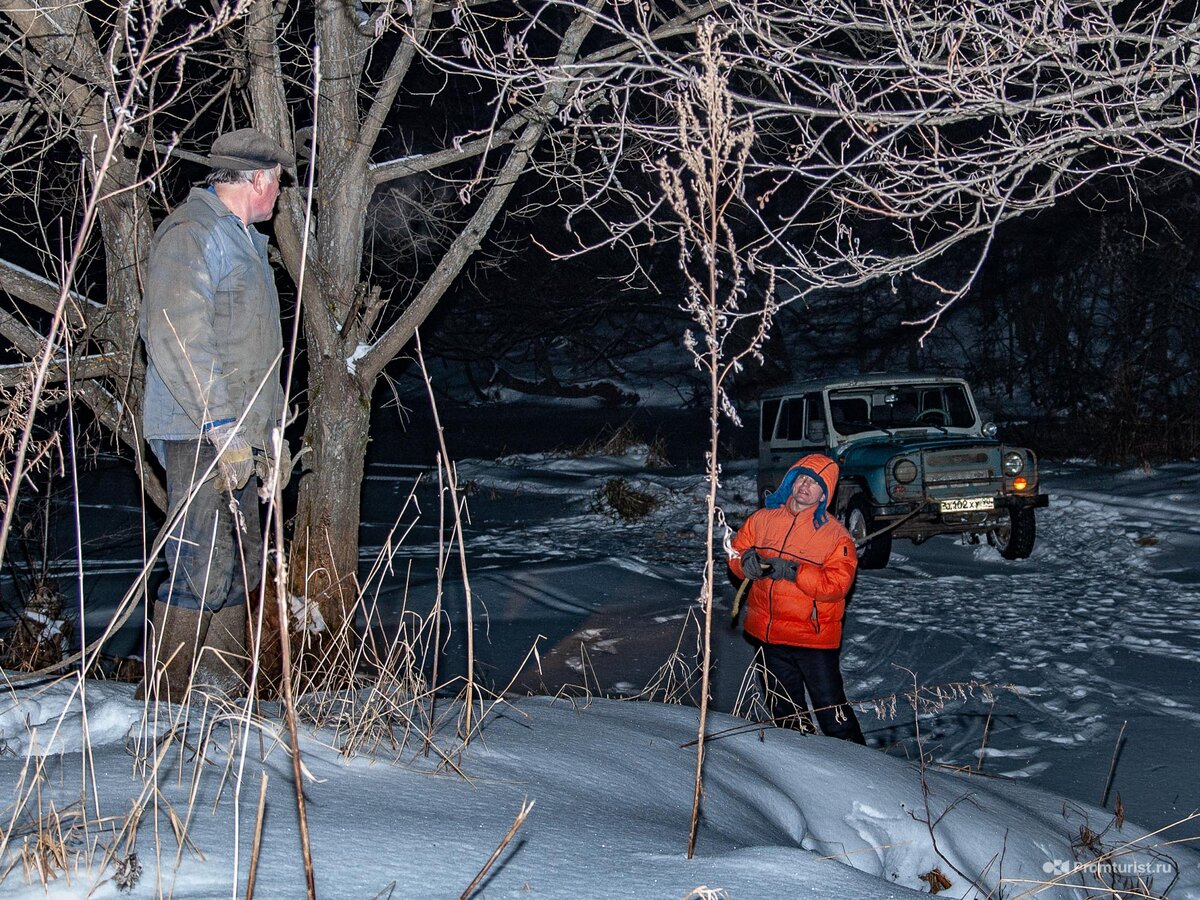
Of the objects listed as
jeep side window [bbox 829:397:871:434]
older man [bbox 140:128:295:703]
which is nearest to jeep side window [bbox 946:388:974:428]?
jeep side window [bbox 829:397:871:434]

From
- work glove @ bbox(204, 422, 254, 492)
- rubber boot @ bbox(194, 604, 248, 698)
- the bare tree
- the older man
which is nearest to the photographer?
work glove @ bbox(204, 422, 254, 492)

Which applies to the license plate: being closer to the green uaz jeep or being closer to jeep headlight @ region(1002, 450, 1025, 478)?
the green uaz jeep

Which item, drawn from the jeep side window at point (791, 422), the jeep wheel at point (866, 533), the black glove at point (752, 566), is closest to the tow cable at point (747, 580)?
the black glove at point (752, 566)

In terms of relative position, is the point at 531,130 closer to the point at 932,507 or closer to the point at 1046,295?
the point at 932,507

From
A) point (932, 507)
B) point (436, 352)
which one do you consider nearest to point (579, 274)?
point (436, 352)

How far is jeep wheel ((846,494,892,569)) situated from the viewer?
10016 millimetres

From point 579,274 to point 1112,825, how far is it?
60.1 ft

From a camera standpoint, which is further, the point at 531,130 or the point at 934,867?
the point at 531,130

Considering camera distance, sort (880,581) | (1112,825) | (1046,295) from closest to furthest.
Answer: (1112,825)
(880,581)
(1046,295)

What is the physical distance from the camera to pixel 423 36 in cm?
549

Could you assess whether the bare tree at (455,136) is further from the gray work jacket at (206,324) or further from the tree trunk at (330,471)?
the gray work jacket at (206,324)

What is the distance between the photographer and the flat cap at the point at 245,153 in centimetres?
358

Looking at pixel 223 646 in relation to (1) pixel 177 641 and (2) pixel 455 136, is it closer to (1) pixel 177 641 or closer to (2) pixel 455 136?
(1) pixel 177 641

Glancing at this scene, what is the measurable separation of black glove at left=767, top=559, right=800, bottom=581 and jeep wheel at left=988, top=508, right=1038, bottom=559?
5779mm
